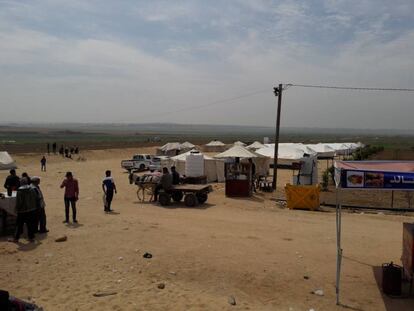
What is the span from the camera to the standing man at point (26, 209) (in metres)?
12.1

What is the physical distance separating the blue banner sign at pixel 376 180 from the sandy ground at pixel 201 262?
84.5 inches

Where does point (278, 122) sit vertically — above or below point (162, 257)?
above

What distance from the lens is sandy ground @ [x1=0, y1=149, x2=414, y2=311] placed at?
8531 mm

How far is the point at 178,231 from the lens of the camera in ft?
44.8

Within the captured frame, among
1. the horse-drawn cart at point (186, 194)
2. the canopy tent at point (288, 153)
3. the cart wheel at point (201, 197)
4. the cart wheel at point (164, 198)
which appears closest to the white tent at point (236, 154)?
the cart wheel at point (201, 197)

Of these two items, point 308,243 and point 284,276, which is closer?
point 284,276

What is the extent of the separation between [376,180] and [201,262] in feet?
14.0

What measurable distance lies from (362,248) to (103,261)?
645 cm

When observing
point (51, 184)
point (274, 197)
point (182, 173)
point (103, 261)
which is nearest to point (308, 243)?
point (103, 261)

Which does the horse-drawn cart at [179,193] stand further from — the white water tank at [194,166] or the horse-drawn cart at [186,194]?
the white water tank at [194,166]

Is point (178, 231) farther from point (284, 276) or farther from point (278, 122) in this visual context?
point (278, 122)

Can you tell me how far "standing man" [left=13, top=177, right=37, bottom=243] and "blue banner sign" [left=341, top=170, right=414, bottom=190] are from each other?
26.2 feet

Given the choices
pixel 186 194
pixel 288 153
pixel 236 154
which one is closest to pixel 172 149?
pixel 288 153

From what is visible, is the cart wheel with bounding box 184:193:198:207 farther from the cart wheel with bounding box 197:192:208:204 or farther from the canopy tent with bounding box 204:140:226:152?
the canopy tent with bounding box 204:140:226:152
